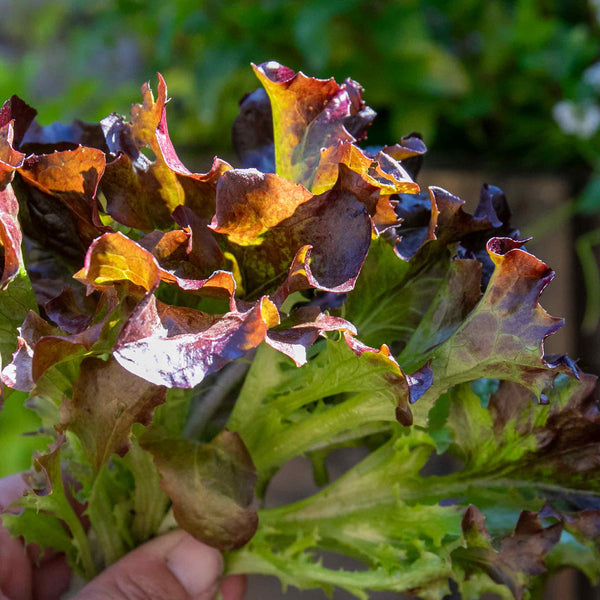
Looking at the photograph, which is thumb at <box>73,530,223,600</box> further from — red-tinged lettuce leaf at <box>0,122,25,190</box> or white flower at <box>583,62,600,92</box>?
white flower at <box>583,62,600,92</box>

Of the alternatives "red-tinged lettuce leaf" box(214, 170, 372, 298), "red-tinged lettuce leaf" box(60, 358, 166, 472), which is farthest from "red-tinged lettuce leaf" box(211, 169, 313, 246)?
"red-tinged lettuce leaf" box(60, 358, 166, 472)

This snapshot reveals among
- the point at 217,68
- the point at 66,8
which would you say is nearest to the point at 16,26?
the point at 66,8

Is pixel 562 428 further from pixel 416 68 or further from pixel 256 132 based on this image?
pixel 416 68

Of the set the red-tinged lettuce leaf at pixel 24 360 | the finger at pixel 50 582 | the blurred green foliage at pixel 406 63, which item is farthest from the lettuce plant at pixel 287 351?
the blurred green foliage at pixel 406 63

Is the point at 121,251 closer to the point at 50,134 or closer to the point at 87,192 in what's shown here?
the point at 87,192

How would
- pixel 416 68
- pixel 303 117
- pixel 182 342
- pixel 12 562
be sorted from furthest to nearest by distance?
pixel 416 68 → pixel 12 562 → pixel 303 117 → pixel 182 342

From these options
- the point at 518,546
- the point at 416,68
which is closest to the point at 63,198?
the point at 518,546
